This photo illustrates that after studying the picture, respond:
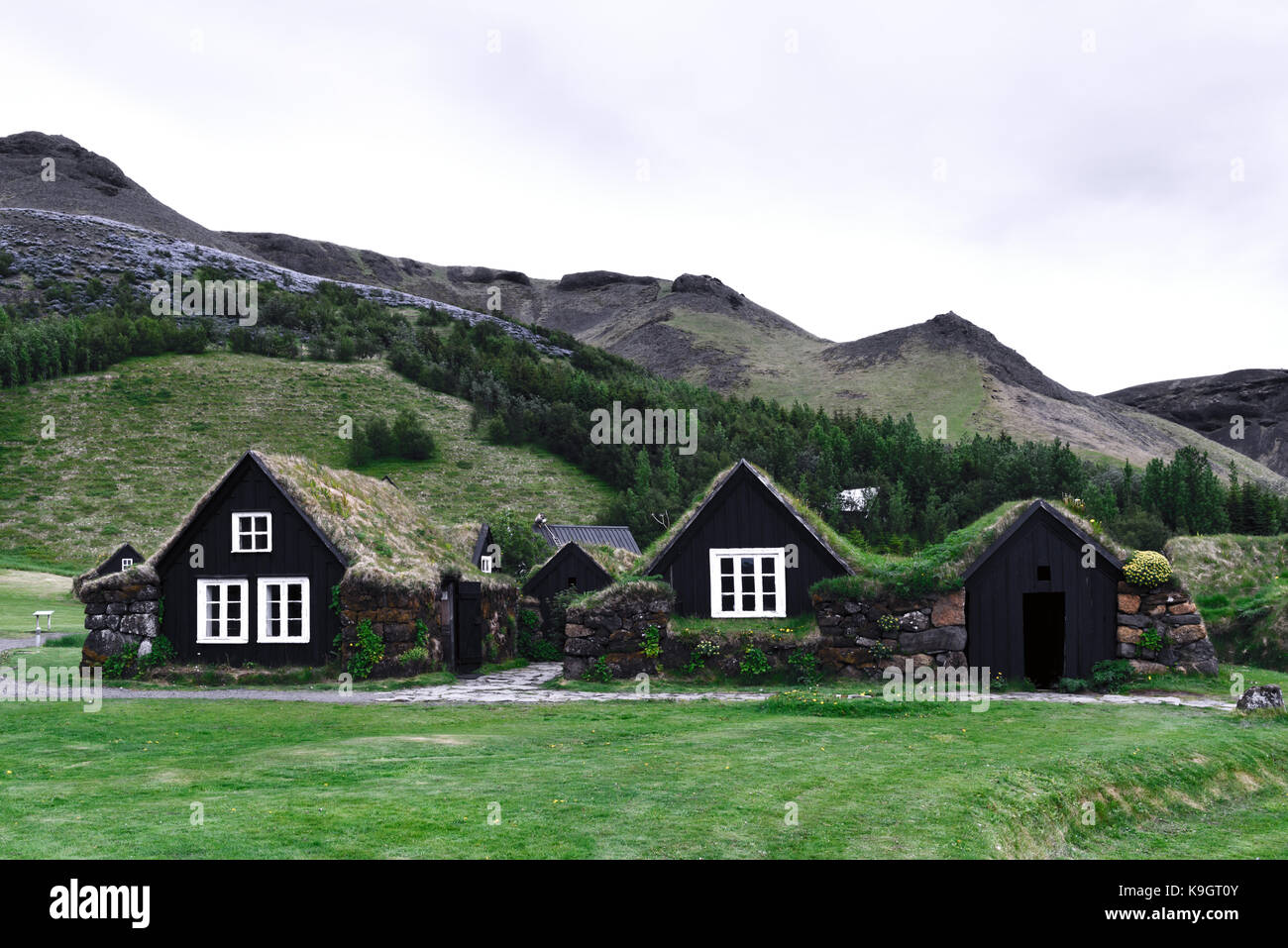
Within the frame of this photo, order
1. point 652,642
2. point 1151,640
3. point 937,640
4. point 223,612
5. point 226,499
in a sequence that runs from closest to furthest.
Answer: point 1151,640 < point 937,640 < point 652,642 < point 223,612 < point 226,499

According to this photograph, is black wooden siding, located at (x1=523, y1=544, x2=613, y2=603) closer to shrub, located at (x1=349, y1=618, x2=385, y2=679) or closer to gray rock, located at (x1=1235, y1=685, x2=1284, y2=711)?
shrub, located at (x1=349, y1=618, x2=385, y2=679)

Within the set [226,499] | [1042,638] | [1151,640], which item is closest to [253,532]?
[226,499]

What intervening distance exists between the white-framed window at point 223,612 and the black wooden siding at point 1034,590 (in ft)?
65.9

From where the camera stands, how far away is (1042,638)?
28.2 m

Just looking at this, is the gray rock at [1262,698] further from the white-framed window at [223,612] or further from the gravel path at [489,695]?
the white-framed window at [223,612]

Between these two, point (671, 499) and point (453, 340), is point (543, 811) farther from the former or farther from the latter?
point (453, 340)

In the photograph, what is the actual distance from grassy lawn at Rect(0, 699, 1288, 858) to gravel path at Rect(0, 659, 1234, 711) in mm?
2315

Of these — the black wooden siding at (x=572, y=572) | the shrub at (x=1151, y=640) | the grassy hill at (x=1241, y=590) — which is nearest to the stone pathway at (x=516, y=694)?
the shrub at (x=1151, y=640)

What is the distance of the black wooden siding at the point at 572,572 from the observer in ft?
129

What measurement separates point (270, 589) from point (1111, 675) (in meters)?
22.6

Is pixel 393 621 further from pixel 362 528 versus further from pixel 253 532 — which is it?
pixel 253 532
